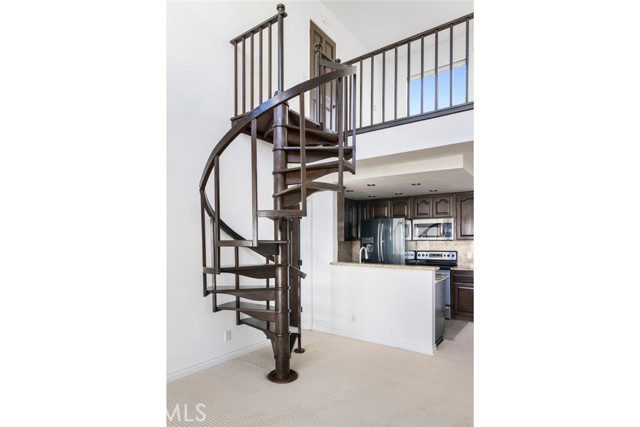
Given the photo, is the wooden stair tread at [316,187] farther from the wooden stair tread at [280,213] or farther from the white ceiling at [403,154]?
the white ceiling at [403,154]

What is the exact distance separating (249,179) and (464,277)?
371cm

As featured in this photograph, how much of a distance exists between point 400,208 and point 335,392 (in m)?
4.07

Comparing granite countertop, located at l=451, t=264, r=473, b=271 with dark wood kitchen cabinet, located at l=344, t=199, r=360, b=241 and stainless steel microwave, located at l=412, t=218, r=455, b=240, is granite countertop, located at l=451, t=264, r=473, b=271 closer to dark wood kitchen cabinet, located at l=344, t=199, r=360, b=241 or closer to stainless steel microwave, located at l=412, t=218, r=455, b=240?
stainless steel microwave, located at l=412, t=218, r=455, b=240

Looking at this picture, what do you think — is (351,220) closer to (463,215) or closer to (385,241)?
(385,241)

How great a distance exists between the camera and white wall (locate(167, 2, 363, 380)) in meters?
2.78

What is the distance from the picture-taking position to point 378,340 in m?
3.71

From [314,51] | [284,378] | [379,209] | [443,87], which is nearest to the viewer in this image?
[284,378]

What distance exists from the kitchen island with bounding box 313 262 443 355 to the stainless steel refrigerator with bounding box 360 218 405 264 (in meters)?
1.83

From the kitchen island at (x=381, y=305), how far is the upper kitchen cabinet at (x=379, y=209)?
7.66 ft

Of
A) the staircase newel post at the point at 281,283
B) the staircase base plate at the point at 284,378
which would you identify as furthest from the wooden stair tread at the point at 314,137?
the staircase base plate at the point at 284,378

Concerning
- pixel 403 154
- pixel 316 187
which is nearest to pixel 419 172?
pixel 403 154

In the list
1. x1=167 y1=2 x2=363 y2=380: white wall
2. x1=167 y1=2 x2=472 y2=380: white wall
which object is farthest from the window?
x1=167 y1=2 x2=363 y2=380: white wall
